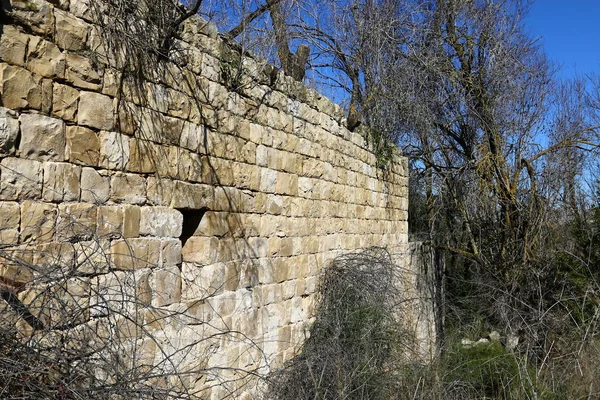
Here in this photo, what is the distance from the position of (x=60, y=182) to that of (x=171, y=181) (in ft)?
2.96

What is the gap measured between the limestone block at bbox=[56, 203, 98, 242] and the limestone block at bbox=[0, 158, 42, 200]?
0.17 metres

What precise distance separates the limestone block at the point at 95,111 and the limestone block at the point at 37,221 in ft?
1.65

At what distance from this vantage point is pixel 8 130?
2.52 m

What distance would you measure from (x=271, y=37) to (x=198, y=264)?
2436mm

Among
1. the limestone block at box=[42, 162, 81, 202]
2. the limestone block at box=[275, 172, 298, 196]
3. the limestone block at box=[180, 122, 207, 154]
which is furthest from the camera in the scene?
the limestone block at box=[275, 172, 298, 196]

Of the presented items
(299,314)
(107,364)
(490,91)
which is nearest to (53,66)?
(107,364)

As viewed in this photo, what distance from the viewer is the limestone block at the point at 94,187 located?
9.56 feet

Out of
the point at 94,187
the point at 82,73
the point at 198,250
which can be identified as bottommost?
the point at 198,250

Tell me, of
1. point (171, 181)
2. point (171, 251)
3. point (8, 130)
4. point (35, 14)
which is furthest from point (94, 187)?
point (35, 14)

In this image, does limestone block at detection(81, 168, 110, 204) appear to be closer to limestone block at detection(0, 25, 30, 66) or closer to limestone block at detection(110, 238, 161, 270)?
limestone block at detection(110, 238, 161, 270)

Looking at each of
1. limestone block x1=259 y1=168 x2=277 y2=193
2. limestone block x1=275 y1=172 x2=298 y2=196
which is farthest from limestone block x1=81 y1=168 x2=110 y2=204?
limestone block x1=275 y1=172 x2=298 y2=196

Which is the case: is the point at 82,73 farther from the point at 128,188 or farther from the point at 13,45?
the point at 128,188

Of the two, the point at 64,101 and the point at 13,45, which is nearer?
the point at 13,45

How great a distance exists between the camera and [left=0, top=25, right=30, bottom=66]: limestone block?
100 inches
